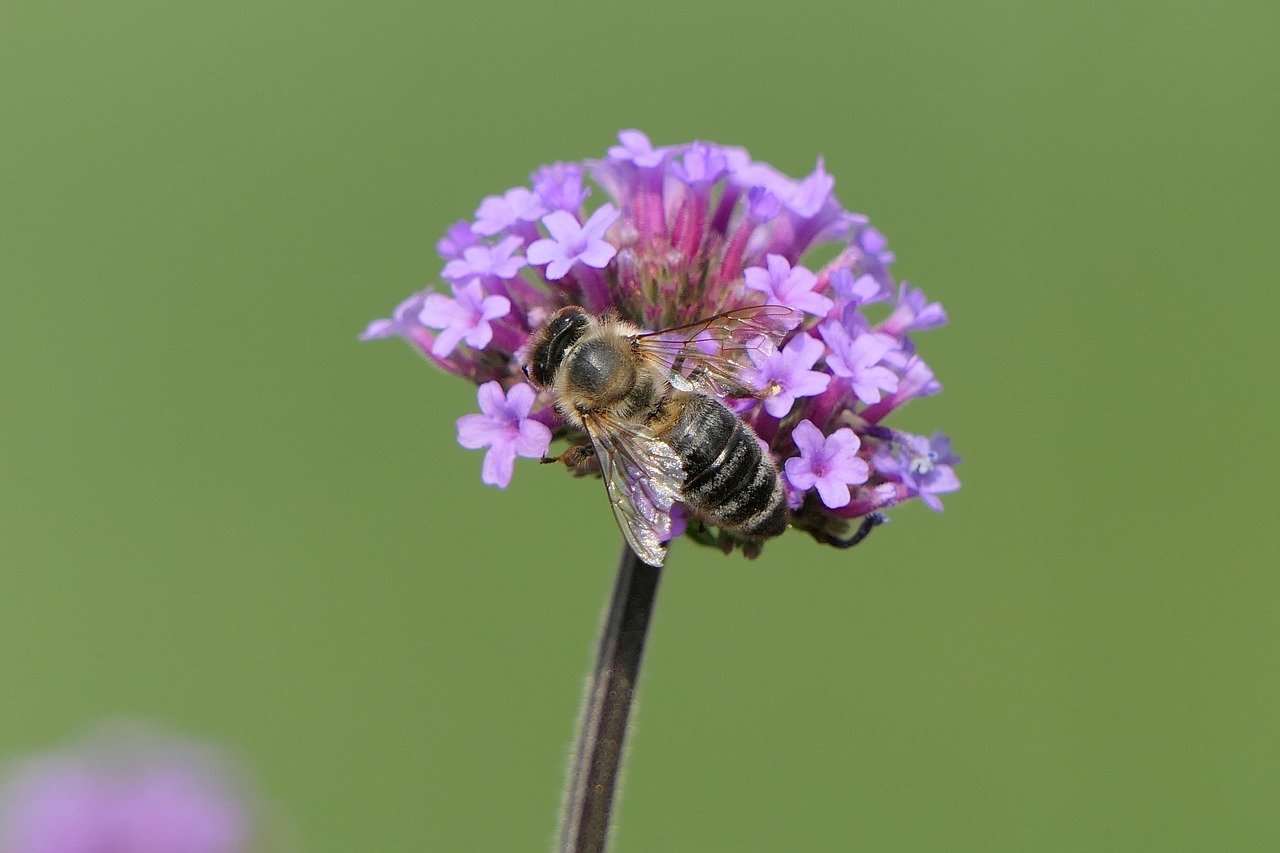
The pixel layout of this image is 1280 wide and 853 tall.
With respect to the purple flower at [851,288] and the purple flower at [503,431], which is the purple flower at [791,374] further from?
the purple flower at [503,431]

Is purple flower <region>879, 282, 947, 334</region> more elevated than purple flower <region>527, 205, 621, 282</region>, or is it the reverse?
purple flower <region>879, 282, 947, 334</region>

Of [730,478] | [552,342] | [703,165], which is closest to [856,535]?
[730,478]

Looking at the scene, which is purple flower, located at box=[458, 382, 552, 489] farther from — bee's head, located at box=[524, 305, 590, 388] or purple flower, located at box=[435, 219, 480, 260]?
purple flower, located at box=[435, 219, 480, 260]

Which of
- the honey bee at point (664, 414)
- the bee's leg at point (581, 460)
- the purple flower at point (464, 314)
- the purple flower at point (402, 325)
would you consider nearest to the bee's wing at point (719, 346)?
the honey bee at point (664, 414)

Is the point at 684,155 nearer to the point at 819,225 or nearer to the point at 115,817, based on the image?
the point at 819,225

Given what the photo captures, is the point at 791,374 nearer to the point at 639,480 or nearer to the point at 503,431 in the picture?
the point at 639,480

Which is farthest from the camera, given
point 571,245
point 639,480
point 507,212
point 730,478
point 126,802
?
point 126,802

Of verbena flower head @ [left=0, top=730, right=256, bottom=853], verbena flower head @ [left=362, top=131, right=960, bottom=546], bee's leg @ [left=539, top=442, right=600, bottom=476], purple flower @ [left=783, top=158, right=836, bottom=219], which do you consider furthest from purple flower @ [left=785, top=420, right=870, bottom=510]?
verbena flower head @ [left=0, top=730, right=256, bottom=853]
